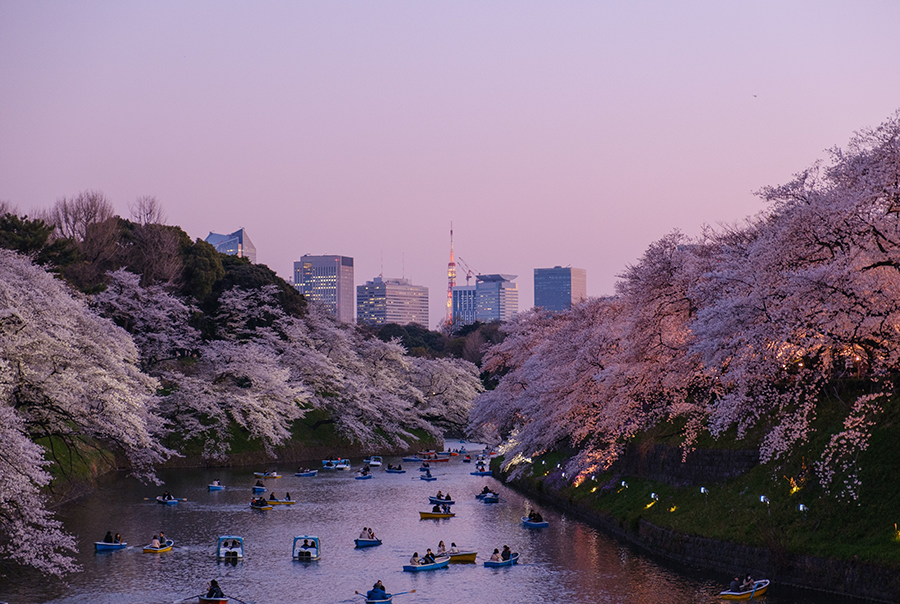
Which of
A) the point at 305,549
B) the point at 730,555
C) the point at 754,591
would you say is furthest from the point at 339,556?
the point at 754,591

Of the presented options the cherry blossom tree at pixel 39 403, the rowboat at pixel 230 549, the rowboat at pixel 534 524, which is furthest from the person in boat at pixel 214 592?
the rowboat at pixel 534 524

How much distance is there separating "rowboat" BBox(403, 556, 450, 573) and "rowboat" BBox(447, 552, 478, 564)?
0.58 m

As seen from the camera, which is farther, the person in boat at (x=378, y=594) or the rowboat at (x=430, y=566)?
the rowboat at (x=430, y=566)

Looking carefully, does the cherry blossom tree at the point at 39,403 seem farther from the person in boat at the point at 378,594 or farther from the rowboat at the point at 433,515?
the rowboat at the point at 433,515

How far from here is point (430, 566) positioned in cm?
3475

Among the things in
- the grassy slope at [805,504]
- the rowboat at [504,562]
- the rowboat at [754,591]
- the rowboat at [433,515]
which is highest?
the grassy slope at [805,504]

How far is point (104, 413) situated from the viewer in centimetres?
3161

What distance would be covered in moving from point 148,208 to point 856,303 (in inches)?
3297

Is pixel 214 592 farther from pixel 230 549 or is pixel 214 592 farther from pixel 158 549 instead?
pixel 158 549

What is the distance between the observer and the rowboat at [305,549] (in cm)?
3594

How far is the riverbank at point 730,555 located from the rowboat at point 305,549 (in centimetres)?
1426

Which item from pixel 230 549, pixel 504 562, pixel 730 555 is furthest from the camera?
pixel 230 549

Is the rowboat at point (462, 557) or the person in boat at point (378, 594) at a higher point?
the person in boat at point (378, 594)

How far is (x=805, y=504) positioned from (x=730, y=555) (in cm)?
341
